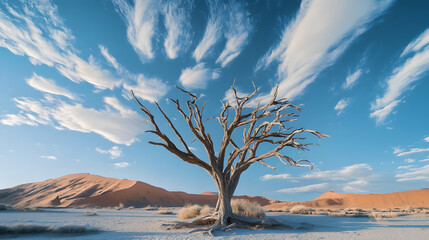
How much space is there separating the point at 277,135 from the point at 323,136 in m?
1.83

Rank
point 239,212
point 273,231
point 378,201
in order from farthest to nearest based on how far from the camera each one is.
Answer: point 378,201, point 239,212, point 273,231

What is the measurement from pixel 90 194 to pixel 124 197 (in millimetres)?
12085

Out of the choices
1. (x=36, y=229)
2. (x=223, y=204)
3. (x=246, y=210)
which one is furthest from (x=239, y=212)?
(x=36, y=229)

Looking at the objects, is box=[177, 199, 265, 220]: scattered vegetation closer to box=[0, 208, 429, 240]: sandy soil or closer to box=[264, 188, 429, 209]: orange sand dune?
box=[0, 208, 429, 240]: sandy soil

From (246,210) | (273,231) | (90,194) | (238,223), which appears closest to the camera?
(273,231)

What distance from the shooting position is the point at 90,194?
46.4m

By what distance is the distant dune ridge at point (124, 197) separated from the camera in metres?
39.8

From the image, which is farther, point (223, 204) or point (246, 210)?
point (246, 210)

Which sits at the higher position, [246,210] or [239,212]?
[246,210]

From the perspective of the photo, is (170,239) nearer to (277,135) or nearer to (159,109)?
(159,109)

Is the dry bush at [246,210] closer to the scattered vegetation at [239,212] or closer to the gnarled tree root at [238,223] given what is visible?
the scattered vegetation at [239,212]

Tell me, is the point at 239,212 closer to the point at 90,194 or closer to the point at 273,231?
the point at 273,231

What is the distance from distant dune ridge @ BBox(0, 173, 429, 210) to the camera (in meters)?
39.8

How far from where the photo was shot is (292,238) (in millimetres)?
6051
